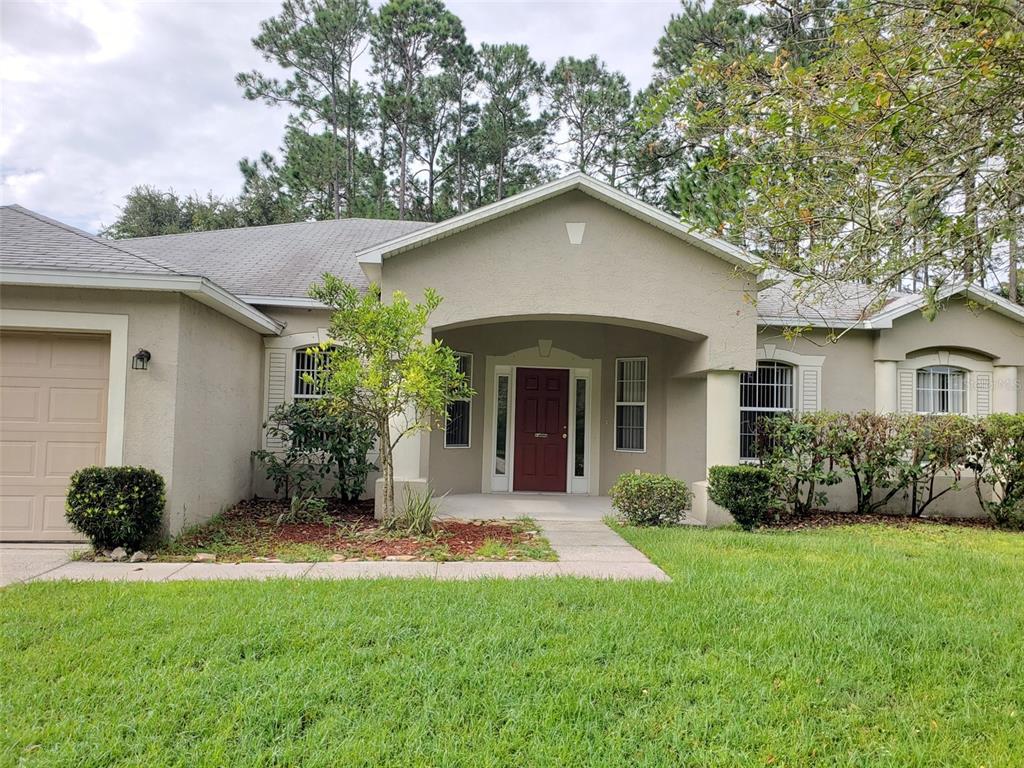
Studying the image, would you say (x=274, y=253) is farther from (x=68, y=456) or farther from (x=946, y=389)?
(x=946, y=389)

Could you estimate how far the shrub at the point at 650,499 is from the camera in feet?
26.9

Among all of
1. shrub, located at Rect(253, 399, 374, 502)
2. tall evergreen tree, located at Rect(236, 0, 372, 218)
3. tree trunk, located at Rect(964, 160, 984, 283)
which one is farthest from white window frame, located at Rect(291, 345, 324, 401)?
tall evergreen tree, located at Rect(236, 0, 372, 218)

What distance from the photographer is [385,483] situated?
26.2 feet

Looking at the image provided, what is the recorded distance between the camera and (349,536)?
7430 mm

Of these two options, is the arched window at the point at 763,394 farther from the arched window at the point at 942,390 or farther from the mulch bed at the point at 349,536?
the mulch bed at the point at 349,536

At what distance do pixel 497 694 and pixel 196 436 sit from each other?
5721 mm

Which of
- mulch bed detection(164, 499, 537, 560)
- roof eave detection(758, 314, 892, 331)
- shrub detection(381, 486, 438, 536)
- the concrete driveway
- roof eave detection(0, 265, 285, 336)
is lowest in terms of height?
the concrete driveway

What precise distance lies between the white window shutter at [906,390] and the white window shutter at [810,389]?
1.61 meters

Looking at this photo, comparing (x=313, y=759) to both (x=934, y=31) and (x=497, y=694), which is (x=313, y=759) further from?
(x=934, y=31)

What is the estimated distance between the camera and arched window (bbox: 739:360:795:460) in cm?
1085

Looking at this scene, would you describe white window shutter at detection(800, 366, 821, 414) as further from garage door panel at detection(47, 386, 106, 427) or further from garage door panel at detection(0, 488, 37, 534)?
garage door panel at detection(0, 488, 37, 534)

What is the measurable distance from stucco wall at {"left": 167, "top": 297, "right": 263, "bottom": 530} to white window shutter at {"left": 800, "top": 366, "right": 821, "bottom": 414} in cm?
953

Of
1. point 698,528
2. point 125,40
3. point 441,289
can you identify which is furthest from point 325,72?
point 698,528

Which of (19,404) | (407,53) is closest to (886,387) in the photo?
(19,404)
